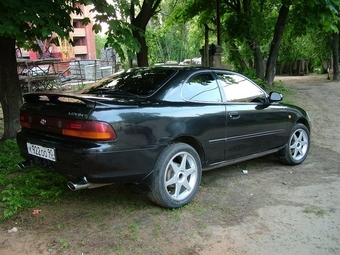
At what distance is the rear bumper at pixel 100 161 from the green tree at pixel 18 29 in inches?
79.3

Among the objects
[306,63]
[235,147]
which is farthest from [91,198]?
[306,63]

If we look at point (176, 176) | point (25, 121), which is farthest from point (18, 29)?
point (176, 176)

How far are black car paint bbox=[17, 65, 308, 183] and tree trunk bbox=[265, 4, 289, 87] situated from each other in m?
10.5

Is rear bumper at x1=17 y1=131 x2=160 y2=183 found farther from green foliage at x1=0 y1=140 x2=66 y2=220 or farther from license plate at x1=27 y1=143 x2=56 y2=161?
green foliage at x1=0 y1=140 x2=66 y2=220

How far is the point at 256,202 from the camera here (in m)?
4.01

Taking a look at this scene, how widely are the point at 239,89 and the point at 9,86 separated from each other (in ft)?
13.8

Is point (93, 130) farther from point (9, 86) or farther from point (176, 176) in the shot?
point (9, 86)

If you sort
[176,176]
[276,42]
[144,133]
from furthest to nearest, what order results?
[276,42]
[176,176]
[144,133]

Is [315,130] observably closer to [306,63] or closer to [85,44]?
[306,63]

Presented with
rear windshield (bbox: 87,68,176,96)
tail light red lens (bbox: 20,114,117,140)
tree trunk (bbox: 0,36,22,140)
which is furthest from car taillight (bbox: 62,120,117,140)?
tree trunk (bbox: 0,36,22,140)

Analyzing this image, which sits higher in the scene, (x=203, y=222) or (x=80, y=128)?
(x=80, y=128)

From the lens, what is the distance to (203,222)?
3.46 meters

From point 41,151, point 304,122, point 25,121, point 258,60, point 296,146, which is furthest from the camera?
point 258,60

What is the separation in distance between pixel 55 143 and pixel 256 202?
2.35 metres
